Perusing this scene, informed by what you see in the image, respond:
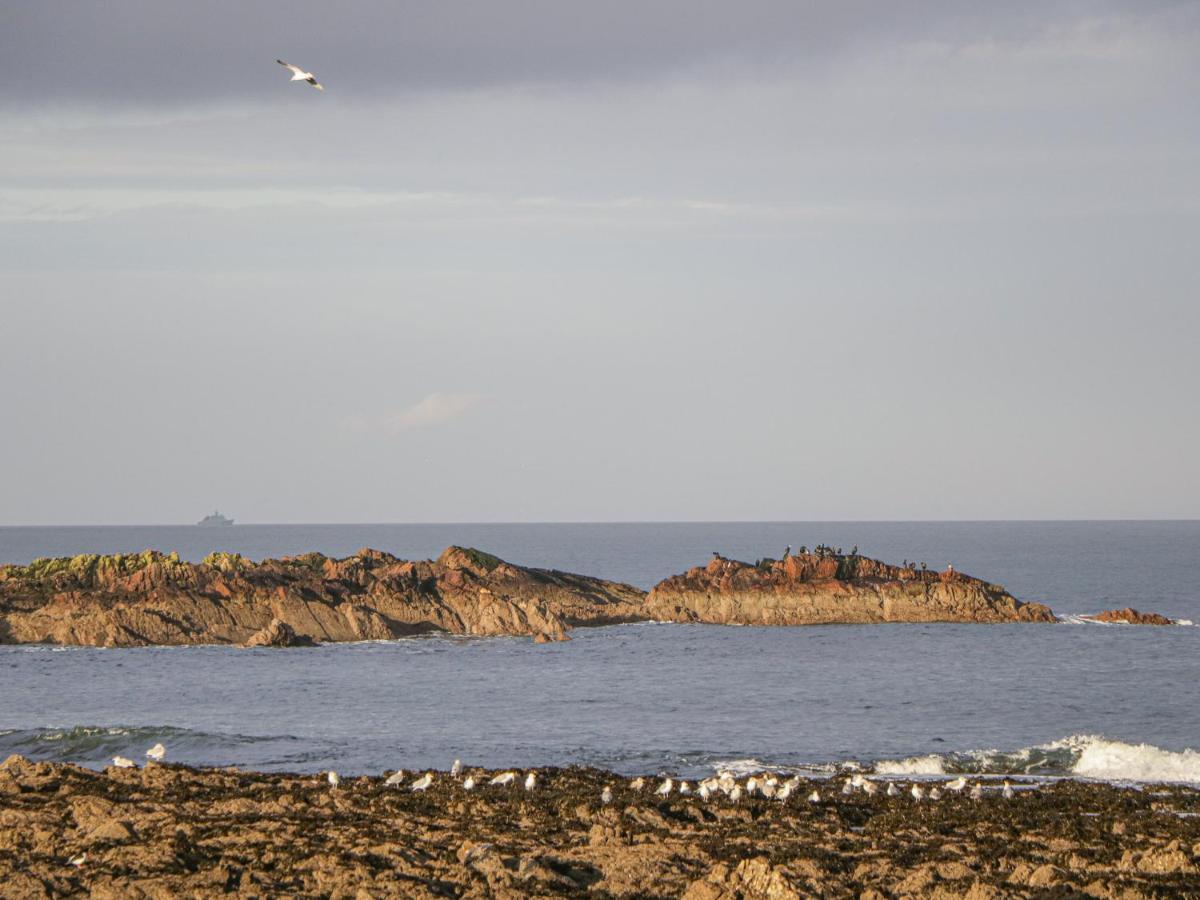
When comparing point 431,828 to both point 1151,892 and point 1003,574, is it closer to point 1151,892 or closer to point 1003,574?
point 1151,892

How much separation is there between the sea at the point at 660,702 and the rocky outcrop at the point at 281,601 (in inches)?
84.9

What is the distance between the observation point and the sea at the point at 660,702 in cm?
3781

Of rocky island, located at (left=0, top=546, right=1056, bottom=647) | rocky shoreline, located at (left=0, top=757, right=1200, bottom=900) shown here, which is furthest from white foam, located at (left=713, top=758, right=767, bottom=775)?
rocky island, located at (left=0, top=546, right=1056, bottom=647)

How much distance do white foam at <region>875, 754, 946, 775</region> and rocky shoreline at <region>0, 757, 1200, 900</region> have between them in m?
3.69

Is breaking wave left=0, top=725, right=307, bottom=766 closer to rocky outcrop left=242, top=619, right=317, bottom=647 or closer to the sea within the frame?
the sea

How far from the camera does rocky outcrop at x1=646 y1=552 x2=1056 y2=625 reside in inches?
3135

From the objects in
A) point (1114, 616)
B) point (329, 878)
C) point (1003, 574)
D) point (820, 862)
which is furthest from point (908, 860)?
point (1003, 574)

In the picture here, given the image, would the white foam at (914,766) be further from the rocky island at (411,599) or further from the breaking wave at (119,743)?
the rocky island at (411,599)

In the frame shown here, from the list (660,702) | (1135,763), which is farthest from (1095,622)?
(1135,763)

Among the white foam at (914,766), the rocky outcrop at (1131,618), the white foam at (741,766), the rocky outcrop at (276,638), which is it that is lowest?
the rocky outcrop at (276,638)

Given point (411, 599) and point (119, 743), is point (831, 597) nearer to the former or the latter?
point (411, 599)

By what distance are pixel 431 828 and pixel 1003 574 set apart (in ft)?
441

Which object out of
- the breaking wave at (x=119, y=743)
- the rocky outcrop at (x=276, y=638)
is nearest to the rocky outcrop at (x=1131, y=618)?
the rocky outcrop at (x=276, y=638)

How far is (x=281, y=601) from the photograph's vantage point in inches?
2859
